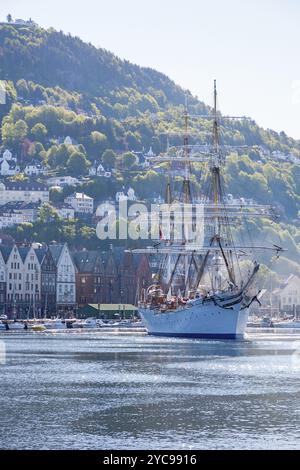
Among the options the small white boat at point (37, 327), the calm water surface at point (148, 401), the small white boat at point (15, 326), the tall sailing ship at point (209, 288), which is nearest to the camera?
the calm water surface at point (148, 401)

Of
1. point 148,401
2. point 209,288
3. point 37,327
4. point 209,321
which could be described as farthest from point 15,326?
point 148,401

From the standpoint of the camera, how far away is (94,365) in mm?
95125

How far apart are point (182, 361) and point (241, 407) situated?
119ft

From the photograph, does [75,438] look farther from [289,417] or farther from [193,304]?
[193,304]

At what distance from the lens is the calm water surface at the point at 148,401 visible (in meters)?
54.0

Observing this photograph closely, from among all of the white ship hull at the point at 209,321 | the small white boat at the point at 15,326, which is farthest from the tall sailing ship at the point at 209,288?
the small white boat at the point at 15,326

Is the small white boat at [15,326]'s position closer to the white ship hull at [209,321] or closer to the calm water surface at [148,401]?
the white ship hull at [209,321]

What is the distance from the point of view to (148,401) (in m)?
67.6

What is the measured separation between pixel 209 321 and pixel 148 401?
8651 cm

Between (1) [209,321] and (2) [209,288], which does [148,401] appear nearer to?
(1) [209,321]

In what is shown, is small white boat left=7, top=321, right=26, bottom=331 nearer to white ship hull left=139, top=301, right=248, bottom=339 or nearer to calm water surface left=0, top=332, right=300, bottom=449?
white ship hull left=139, top=301, right=248, bottom=339

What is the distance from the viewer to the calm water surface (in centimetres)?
5397

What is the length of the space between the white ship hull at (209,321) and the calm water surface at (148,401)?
134 feet
